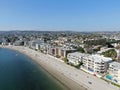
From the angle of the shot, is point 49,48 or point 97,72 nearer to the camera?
point 97,72

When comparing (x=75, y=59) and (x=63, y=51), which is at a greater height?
(x=63, y=51)

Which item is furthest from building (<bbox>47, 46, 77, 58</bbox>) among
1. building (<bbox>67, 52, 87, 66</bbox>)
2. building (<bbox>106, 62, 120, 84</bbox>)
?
building (<bbox>106, 62, 120, 84</bbox>)

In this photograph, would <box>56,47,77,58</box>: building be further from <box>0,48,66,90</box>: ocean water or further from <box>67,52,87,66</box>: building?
<box>0,48,66,90</box>: ocean water

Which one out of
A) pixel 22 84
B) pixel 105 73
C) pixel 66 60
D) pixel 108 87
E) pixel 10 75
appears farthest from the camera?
pixel 66 60

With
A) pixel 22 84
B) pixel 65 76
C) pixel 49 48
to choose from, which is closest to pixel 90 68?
pixel 65 76

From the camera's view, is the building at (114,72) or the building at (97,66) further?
the building at (97,66)

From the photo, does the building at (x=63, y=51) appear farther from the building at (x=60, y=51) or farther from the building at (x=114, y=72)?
the building at (x=114, y=72)

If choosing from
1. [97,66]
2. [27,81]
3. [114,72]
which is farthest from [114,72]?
[27,81]

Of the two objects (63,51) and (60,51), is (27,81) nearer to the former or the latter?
(63,51)

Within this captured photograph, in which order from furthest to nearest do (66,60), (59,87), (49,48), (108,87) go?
(49,48) → (66,60) → (59,87) → (108,87)

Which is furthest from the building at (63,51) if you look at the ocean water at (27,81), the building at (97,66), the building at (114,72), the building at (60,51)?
the building at (114,72)

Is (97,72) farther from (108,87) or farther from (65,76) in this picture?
(108,87)
